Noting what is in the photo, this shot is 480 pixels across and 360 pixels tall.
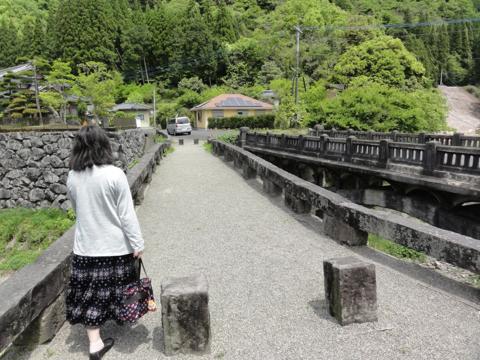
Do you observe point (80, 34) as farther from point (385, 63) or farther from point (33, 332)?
point (33, 332)

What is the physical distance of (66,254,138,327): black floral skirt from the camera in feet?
9.97

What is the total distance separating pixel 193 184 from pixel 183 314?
878 cm

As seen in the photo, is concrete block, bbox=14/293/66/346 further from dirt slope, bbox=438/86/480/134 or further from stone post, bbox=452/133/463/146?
dirt slope, bbox=438/86/480/134

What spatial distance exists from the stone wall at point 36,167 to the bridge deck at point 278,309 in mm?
7051

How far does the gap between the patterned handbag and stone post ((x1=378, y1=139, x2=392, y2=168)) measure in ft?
28.7

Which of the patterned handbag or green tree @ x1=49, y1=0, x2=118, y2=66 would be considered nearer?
the patterned handbag

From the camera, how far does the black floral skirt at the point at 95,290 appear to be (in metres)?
3.04

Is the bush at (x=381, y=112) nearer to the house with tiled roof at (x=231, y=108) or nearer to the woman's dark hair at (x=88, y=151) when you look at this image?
the house with tiled roof at (x=231, y=108)

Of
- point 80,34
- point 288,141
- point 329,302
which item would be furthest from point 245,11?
point 329,302

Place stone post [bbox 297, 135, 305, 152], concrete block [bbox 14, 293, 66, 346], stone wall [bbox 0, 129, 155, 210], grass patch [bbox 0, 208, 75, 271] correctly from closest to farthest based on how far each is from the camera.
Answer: concrete block [bbox 14, 293, 66, 346], grass patch [bbox 0, 208, 75, 271], stone wall [bbox 0, 129, 155, 210], stone post [bbox 297, 135, 305, 152]

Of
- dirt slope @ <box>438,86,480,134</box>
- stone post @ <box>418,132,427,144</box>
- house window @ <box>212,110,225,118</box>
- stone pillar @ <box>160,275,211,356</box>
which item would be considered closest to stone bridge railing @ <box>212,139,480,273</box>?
stone pillar @ <box>160,275,211,356</box>

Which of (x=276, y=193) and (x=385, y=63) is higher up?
(x=385, y=63)

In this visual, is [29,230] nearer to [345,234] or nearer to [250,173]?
[250,173]

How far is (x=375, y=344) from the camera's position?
3.15 m
